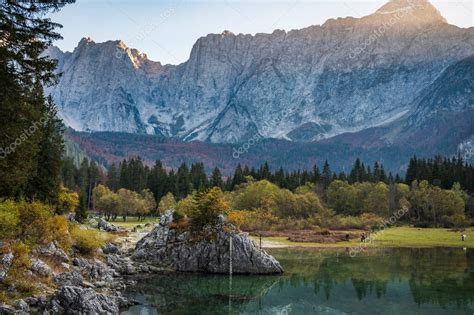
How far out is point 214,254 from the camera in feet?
173

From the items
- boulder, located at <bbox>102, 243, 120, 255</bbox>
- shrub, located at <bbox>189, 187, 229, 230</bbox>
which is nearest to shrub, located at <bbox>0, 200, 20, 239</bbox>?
boulder, located at <bbox>102, 243, 120, 255</bbox>

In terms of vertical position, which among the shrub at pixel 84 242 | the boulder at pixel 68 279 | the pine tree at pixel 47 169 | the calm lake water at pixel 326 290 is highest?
the pine tree at pixel 47 169

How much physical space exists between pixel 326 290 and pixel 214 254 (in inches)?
541

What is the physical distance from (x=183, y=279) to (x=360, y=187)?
95.3 metres

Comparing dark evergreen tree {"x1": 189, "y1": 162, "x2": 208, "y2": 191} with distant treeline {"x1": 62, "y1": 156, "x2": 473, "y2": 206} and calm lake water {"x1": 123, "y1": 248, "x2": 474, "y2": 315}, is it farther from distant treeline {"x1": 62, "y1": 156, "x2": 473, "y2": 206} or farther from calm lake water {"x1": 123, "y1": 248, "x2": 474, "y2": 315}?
calm lake water {"x1": 123, "y1": 248, "x2": 474, "y2": 315}

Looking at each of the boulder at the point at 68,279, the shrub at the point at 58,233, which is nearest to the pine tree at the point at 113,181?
the shrub at the point at 58,233

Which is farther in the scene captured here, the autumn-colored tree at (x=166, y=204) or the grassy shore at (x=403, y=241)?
the autumn-colored tree at (x=166, y=204)

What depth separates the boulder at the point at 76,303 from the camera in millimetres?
29391

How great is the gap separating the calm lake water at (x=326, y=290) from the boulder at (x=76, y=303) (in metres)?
3.43

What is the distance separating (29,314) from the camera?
28281 millimetres

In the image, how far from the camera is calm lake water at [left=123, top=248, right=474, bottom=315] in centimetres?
3694

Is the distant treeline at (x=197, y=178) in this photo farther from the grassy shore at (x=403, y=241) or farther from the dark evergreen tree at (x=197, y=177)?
the grassy shore at (x=403, y=241)

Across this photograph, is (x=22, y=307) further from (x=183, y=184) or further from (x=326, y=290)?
(x=183, y=184)

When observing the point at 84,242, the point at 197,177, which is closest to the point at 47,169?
the point at 84,242
